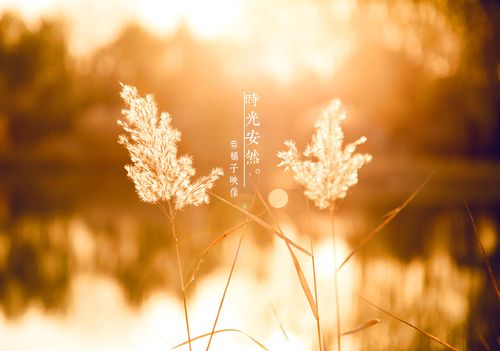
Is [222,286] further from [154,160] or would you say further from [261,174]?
[154,160]

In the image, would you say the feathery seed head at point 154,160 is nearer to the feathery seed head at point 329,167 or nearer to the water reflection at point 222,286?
the feathery seed head at point 329,167

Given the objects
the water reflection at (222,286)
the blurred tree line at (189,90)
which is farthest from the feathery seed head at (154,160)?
the blurred tree line at (189,90)

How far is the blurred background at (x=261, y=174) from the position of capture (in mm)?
6898

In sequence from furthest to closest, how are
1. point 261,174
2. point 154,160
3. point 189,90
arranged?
point 189,90, point 261,174, point 154,160

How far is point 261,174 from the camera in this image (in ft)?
21.2

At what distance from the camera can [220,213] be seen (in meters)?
15.4

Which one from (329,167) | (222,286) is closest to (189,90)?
(222,286)

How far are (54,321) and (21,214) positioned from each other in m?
7.68

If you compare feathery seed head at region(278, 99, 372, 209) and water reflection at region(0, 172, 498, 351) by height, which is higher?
feathery seed head at region(278, 99, 372, 209)

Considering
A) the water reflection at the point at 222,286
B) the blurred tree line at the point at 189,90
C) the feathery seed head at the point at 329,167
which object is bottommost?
the water reflection at the point at 222,286

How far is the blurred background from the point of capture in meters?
6.90

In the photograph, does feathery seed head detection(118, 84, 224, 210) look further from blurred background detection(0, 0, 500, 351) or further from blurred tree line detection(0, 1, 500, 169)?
blurred tree line detection(0, 1, 500, 169)

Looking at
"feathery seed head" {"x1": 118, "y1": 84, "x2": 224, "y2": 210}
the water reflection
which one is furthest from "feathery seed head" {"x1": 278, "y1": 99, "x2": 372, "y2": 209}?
the water reflection

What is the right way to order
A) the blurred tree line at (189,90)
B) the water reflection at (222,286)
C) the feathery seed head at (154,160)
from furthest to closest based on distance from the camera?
the blurred tree line at (189,90) → the water reflection at (222,286) → the feathery seed head at (154,160)
